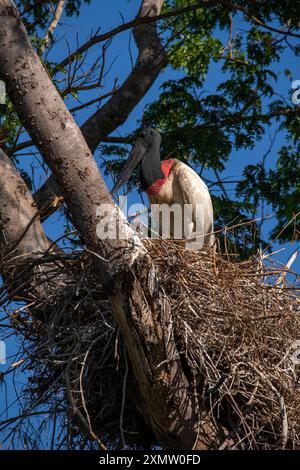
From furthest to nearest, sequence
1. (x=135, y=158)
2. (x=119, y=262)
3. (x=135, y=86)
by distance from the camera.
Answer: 1. (x=135, y=86)
2. (x=135, y=158)
3. (x=119, y=262)

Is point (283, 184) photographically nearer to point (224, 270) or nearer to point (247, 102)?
point (247, 102)

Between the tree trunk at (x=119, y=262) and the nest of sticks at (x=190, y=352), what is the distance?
5.6 inches

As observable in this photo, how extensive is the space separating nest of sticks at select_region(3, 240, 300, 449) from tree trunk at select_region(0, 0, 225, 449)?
0.47 feet

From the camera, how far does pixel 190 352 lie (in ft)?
15.6

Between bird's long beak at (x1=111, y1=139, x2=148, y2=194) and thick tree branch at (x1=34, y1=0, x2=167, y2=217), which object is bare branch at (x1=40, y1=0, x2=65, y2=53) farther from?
bird's long beak at (x1=111, y1=139, x2=148, y2=194)

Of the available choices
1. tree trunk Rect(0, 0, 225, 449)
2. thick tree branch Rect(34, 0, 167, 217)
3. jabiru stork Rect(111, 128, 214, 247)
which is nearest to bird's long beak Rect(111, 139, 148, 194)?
jabiru stork Rect(111, 128, 214, 247)

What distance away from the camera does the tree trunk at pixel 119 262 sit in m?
4.55

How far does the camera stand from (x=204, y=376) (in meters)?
4.74

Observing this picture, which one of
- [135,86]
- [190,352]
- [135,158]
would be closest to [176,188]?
Result: [135,158]

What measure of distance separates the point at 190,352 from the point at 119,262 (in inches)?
25.9

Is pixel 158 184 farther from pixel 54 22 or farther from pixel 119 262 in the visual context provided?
pixel 54 22

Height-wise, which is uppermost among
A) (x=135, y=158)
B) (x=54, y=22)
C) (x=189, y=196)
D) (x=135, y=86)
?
(x=54, y=22)

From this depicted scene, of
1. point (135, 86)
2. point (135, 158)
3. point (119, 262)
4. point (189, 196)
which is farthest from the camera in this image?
point (135, 86)
